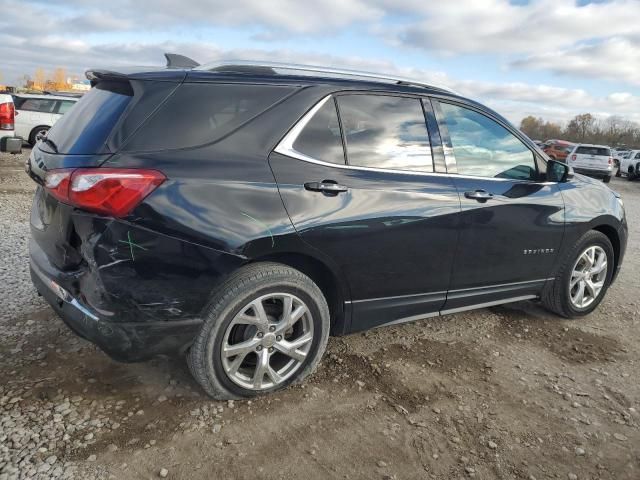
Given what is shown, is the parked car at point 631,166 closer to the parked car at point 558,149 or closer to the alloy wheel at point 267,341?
the parked car at point 558,149

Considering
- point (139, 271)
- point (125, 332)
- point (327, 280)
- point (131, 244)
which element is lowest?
point (125, 332)

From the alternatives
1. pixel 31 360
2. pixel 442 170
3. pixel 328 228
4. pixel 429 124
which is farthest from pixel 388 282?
pixel 31 360

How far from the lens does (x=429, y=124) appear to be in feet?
10.8

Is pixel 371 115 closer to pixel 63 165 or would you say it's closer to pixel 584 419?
pixel 63 165

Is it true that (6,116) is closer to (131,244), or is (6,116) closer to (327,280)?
(131,244)

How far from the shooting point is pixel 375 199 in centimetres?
293

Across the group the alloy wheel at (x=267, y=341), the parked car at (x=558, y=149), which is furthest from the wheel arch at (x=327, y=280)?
the parked car at (x=558, y=149)

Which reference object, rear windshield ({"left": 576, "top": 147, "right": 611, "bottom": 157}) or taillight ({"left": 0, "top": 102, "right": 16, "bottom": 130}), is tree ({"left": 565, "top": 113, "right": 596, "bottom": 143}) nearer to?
rear windshield ({"left": 576, "top": 147, "right": 611, "bottom": 157})

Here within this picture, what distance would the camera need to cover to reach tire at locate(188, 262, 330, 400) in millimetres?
2555

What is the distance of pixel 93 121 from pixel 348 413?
2.04 meters

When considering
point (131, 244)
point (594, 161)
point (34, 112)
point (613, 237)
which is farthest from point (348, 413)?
point (594, 161)

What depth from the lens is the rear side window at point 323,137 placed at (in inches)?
110

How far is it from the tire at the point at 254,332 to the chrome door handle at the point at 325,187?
45 cm

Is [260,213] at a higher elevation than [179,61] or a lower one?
lower
